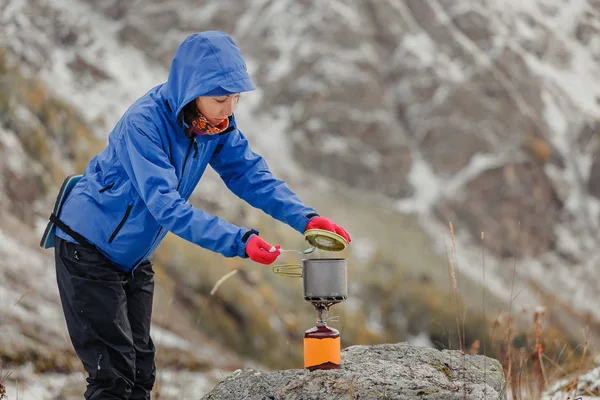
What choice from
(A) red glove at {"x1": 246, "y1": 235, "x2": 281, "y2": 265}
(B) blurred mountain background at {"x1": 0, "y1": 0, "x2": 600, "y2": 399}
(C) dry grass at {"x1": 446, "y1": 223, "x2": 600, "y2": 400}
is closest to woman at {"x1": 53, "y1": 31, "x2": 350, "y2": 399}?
(A) red glove at {"x1": 246, "y1": 235, "x2": 281, "y2": 265}

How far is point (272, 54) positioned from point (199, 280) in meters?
11.1

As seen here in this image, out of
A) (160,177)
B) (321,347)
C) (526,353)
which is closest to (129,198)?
(160,177)

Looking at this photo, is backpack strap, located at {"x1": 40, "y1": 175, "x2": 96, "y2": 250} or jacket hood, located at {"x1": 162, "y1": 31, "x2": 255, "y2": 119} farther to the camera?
backpack strap, located at {"x1": 40, "y1": 175, "x2": 96, "y2": 250}

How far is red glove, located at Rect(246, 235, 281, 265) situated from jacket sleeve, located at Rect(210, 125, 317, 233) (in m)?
0.49

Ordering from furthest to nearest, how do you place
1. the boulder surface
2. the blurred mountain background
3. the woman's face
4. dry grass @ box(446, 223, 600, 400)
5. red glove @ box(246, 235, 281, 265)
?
1. the blurred mountain background
2. dry grass @ box(446, 223, 600, 400)
3. the woman's face
4. the boulder surface
5. red glove @ box(246, 235, 281, 265)

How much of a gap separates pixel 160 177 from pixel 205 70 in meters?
0.40

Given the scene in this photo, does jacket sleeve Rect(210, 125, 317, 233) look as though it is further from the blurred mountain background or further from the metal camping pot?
the blurred mountain background

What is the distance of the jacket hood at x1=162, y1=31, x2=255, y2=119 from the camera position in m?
2.31

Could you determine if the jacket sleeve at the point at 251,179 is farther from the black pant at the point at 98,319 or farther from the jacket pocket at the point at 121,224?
the black pant at the point at 98,319

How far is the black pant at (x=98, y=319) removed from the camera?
2.38m

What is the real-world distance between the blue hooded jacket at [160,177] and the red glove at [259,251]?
0.03 m

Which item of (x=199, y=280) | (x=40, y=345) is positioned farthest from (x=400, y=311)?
(x=40, y=345)

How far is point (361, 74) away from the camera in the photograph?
864 inches

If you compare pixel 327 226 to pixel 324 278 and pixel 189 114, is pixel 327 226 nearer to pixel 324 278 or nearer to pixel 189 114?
pixel 324 278
